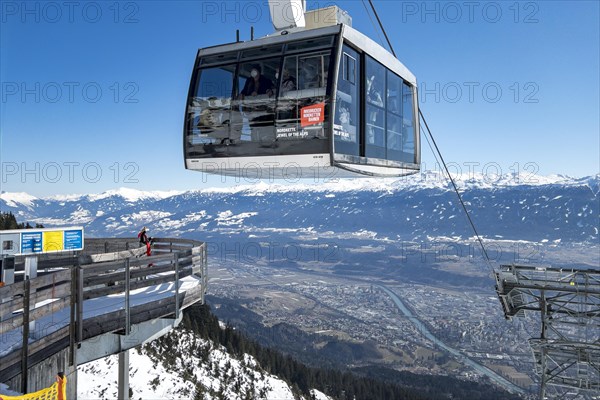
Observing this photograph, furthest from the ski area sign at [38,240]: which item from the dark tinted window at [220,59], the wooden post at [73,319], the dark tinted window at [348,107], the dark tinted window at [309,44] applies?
the dark tinted window at [309,44]

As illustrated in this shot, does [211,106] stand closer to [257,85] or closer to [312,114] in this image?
[257,85]

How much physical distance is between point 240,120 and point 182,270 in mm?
3922

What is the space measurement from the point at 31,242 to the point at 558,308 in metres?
15.2

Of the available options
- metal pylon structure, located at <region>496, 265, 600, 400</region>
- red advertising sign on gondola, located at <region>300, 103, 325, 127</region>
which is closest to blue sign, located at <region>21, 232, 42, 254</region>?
red advertising sign on gondola, located at <region>300, 103, 325, 127</region>

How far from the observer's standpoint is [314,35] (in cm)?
1085

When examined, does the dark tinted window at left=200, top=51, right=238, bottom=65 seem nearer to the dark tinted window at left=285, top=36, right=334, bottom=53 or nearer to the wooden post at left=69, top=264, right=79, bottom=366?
the dark tinted window at left=285, top=36, right=334, bottom=53

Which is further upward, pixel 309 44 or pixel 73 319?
pixel 309 44

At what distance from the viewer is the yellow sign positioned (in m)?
8.52

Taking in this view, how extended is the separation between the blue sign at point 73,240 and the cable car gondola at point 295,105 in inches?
145

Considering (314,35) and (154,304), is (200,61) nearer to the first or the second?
(314,35)

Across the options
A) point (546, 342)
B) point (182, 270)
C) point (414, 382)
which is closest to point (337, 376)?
point (414, 382)

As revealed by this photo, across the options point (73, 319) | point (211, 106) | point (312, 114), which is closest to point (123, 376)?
point (73, 319)

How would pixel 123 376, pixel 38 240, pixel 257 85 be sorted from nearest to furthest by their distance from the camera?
1. pixel 38 240
2. pixel 123 376
3. pixel 257 85

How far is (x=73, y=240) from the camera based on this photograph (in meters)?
9.30
